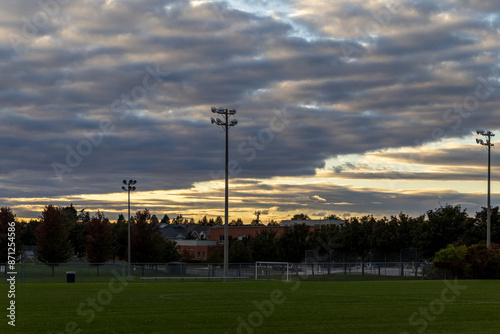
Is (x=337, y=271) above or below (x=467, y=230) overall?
below

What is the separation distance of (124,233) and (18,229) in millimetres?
24385

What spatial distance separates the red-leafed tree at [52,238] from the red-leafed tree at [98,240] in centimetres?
527

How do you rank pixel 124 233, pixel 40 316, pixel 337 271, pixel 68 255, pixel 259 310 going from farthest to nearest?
1. pixel 124 233
2. pixel 68 255
3. pixel 337 271
4. pixel 259 310
5. pixel 40 316

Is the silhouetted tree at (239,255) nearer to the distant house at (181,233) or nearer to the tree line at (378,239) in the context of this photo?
the tree line at (378,239)

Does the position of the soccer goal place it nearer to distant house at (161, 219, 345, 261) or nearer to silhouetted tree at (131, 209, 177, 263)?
silhouetted tree at (131, 209, 177, 263)

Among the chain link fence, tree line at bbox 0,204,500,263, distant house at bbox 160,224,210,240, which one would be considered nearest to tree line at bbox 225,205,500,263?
tree line at bbox 0,204,500,263

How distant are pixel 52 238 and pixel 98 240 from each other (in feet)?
24.0

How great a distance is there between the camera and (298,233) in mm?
90562

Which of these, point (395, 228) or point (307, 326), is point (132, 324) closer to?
point (307, 326)

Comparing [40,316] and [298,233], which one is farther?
[298,233]

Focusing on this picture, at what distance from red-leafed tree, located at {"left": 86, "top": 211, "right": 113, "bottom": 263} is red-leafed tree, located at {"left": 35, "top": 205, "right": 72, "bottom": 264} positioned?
5274 mm

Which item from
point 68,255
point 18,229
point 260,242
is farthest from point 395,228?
point 18,229

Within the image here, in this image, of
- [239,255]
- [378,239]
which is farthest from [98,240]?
[378,239]

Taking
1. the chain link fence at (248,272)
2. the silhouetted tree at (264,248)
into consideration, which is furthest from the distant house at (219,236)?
the chain link fence at (248,272)
